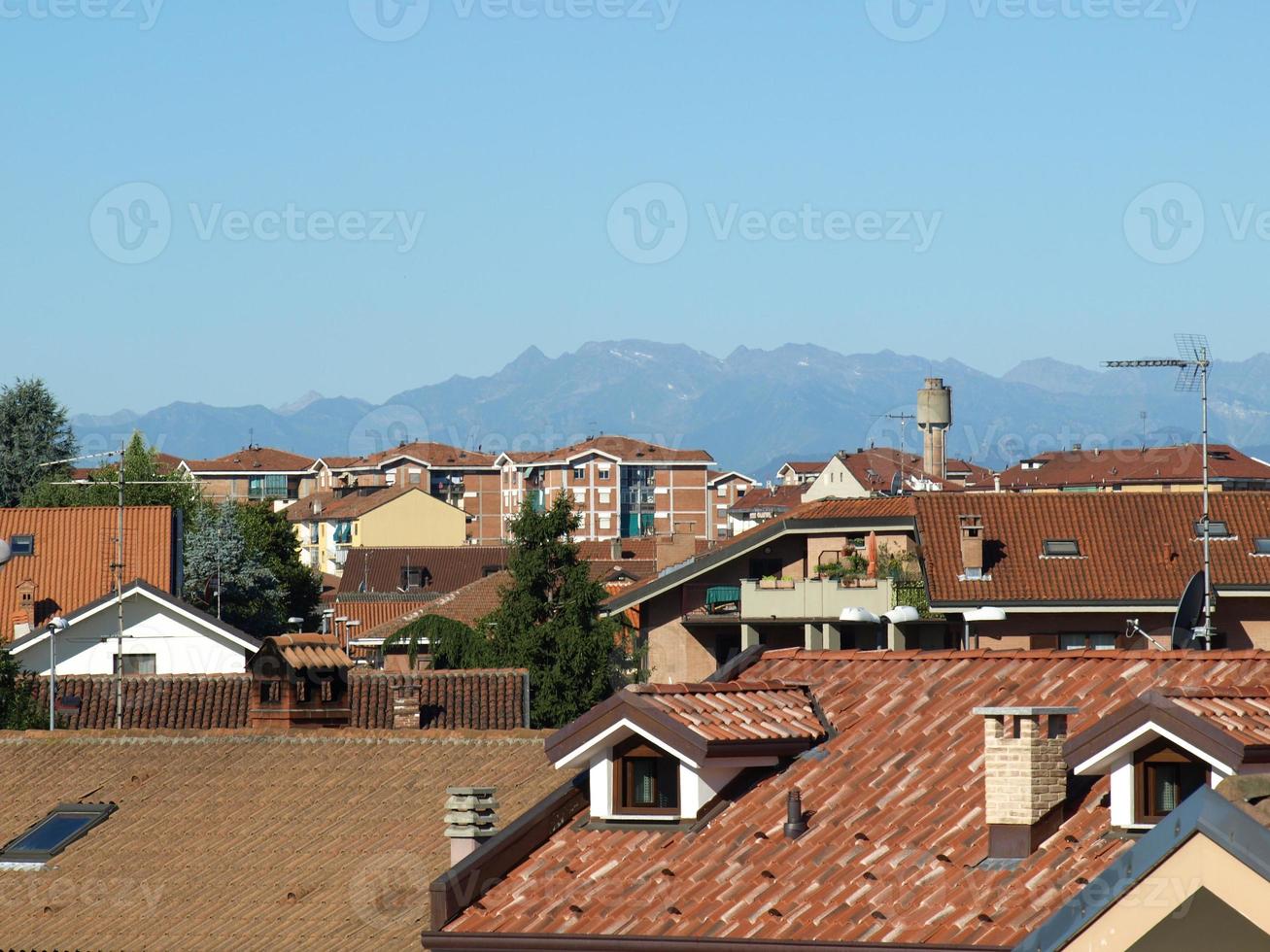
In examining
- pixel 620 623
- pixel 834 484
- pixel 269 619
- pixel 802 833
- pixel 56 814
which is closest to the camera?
pixel 802 833

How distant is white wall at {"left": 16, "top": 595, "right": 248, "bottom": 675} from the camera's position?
48.2 m

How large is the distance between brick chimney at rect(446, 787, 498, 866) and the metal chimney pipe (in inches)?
92.5

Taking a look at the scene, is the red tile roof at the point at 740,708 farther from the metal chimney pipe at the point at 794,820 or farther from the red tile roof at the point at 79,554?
the red tile roof at the point at 79,554

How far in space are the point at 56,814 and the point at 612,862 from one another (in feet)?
27.5

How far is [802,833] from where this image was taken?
14.9 meters

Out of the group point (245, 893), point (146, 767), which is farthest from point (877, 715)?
point (146, 767)

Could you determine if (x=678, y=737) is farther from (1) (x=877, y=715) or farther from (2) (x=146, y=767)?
(2) (x=146, y=767)

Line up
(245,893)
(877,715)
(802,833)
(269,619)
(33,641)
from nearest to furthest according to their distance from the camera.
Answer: (802,833), (877,715), (245,893), (33,641), (269,619)

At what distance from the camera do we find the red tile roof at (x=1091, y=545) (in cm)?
4562

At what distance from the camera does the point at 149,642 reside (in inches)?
1916

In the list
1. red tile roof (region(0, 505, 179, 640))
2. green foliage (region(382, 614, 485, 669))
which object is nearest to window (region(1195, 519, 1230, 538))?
green foliage (region(382, 614, 485, 669))

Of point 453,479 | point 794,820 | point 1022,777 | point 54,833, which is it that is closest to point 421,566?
point 453,479

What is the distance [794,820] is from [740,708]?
125 centimetres

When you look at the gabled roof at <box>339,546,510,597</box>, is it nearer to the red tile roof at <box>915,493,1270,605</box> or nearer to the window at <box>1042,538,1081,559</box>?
the red tile roof at <box>915,493,1270,605</box>
